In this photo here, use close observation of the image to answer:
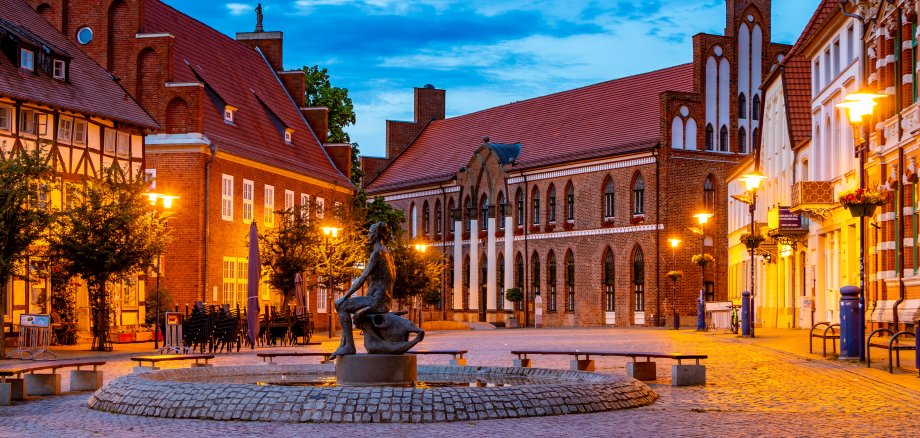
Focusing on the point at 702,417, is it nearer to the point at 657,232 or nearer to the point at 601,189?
the point at 657,232

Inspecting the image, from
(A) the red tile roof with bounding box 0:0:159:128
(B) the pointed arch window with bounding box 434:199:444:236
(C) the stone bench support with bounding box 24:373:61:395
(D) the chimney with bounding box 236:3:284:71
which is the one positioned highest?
(D) the chimney with bounding box 236:3:284:71

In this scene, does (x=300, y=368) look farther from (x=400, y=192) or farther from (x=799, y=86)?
(x=400, y=192)

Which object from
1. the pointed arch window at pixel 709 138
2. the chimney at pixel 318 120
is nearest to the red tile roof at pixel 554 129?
the pointed arch window at pixel 709 138

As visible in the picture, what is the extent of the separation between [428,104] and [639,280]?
31060 mm

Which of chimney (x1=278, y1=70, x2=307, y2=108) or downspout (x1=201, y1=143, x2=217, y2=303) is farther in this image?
chimney (x1=278, y1=70, x2=307, y2=108)

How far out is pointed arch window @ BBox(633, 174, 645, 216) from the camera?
67812 mm

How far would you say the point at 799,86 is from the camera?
4744cm

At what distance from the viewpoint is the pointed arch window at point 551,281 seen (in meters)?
74.1

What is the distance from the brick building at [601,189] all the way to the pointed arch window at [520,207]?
Answer: 13 cm

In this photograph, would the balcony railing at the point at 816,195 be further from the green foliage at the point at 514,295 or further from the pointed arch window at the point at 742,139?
the green foliage at the point at 514,295

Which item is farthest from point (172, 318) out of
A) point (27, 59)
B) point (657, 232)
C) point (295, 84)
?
point (657, 232)

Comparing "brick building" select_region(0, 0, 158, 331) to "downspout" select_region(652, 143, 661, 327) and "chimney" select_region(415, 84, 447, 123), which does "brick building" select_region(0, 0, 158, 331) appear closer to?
"downspout" select_region(652, 143, 661, 327)

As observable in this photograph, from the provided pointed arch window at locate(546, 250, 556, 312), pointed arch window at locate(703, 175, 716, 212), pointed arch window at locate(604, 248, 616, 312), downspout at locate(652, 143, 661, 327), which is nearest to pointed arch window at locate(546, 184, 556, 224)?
pointed arch window at locate(546, 250, 556, 312)

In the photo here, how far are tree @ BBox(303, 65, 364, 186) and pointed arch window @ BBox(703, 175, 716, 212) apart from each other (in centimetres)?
1706
